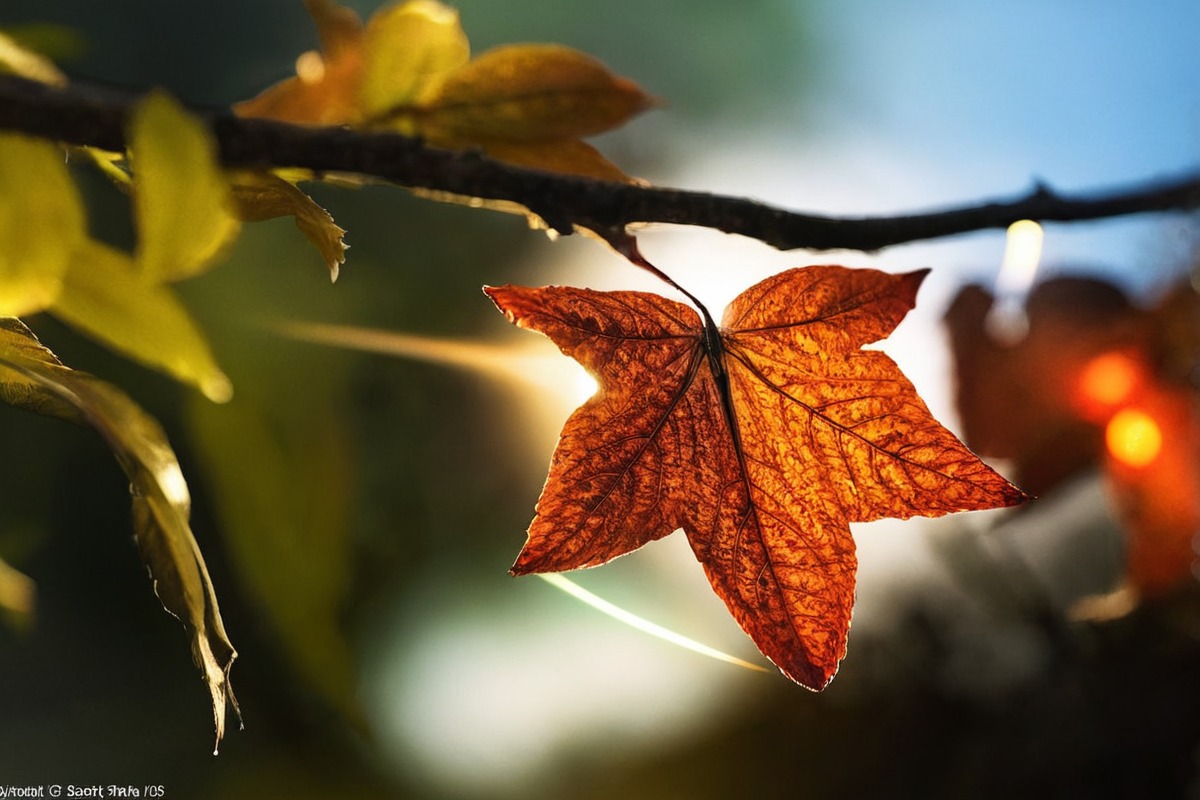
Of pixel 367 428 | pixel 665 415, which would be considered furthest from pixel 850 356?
pixel 367 428

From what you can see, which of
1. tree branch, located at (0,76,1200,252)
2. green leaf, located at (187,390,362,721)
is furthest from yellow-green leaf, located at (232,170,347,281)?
green leaf, located at (187,390,362,721)

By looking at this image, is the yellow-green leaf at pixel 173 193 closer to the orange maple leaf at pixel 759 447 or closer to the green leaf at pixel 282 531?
the orange maple leaf at pixel 759 447

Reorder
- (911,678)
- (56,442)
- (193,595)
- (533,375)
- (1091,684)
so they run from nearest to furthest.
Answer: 1. (193,595)
2. (533,375)
3. (56,442)
4. (1091,684)
5. (911,678)

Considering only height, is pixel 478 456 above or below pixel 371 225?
below

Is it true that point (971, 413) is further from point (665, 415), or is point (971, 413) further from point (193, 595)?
point (193, 595)

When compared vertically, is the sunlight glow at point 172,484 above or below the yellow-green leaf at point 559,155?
below

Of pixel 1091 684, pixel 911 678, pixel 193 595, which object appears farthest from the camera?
pixel 911 678

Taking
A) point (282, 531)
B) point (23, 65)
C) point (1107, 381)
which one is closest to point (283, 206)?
point (23, 65)

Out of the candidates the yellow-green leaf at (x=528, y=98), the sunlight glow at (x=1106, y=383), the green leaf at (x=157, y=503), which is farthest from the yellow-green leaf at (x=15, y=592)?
the sunlight glow at (x=1106, y=383)

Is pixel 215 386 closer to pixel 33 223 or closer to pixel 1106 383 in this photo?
pixel 33 223
